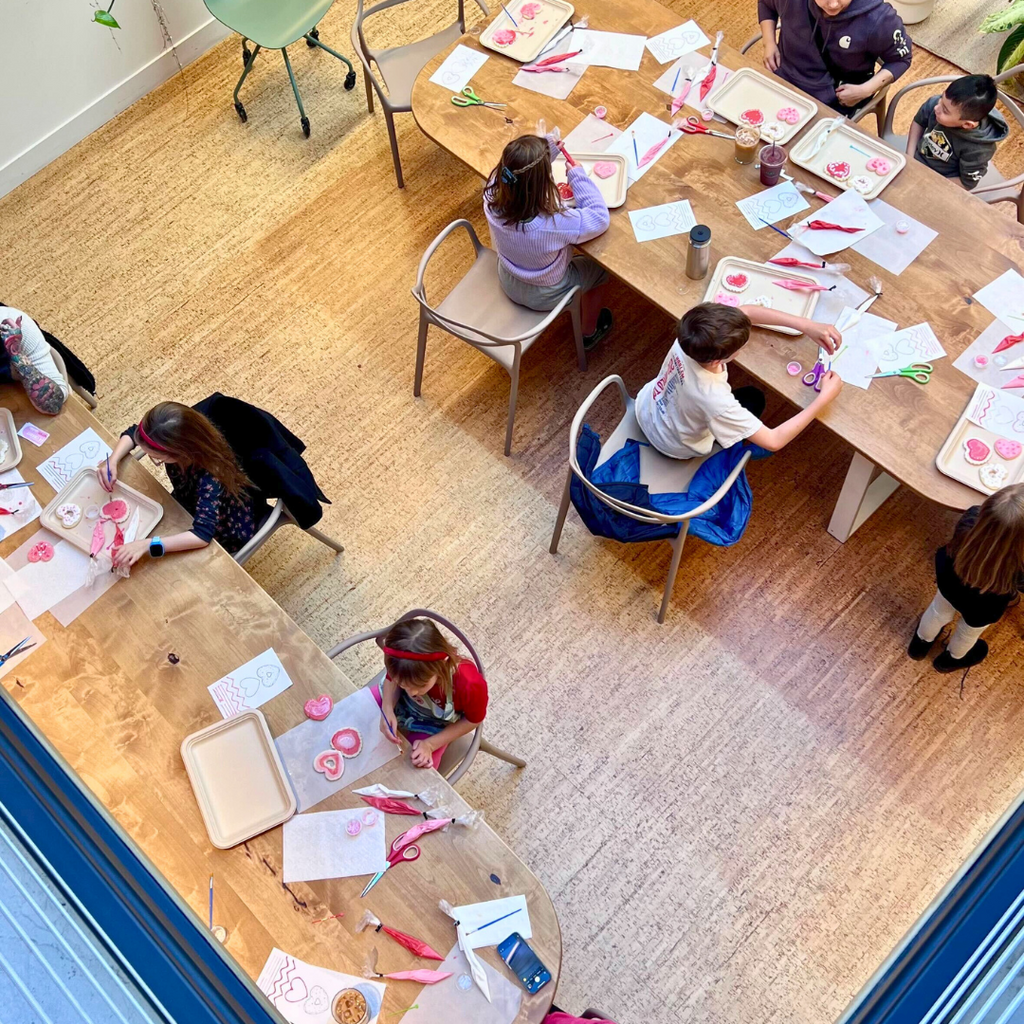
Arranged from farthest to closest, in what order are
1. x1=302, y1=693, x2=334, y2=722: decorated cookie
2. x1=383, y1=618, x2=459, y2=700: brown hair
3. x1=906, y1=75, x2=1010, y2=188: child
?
x1=906, y1=75, x2=1010, y2=188: child < x1=302, y1=693, x2=334, y2=722: decorated cookie < x1=383, y1=618, x2=459, y2=700: brown hair

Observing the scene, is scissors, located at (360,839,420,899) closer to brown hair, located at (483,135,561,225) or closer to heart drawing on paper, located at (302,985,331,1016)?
heart drawing on paper, located at (302,985,331,1016)

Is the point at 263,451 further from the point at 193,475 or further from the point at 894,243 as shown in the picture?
the point at 894,243

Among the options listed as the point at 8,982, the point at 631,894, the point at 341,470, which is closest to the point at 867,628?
the point at 631,894

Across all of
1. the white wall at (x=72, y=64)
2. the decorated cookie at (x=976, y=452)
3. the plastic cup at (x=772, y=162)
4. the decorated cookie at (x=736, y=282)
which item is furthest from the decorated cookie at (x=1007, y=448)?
the white wall at (x=72, y=64)

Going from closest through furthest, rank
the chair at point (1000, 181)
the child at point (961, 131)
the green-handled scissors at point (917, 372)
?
the green-handled scissors at point (917, 372) → the child at point (961, 131) → the chair at point (1000, 181)

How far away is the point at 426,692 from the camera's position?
2586 millimetres

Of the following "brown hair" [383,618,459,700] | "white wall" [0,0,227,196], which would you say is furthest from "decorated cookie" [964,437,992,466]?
"white wall" [0,0,227,196]

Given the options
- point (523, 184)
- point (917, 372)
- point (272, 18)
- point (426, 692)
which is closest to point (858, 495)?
point (917, 372)

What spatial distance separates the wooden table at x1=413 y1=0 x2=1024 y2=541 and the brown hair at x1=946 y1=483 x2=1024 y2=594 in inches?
5.3

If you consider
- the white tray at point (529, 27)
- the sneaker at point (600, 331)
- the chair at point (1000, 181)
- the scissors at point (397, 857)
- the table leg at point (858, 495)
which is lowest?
the table leg at point (858, 495)

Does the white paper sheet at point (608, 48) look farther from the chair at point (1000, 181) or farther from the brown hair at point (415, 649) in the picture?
the brown hair at point (415, 649)

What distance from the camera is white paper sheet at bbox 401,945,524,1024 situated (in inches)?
87.3

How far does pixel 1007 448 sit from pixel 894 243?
2.65ft

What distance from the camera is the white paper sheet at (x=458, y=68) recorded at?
12.3 ft
